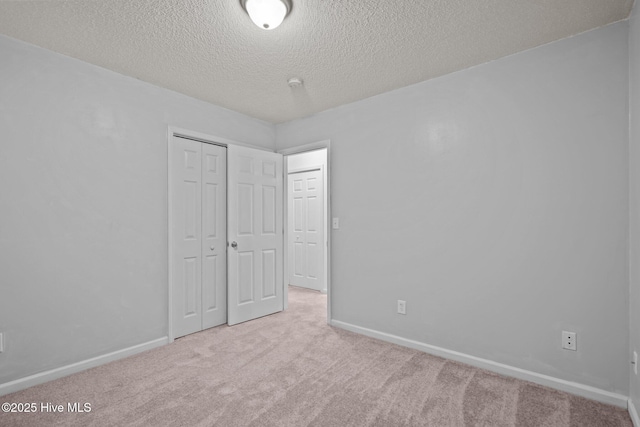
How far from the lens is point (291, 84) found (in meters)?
2.89

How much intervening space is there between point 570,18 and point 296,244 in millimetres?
4448

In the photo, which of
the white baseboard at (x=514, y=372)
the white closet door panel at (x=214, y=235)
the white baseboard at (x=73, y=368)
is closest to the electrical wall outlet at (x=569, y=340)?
the white baseboard at (x=514, y=372)

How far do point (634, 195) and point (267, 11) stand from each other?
7.84ft

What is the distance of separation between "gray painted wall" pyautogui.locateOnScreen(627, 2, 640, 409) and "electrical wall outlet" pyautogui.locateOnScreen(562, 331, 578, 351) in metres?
0.26

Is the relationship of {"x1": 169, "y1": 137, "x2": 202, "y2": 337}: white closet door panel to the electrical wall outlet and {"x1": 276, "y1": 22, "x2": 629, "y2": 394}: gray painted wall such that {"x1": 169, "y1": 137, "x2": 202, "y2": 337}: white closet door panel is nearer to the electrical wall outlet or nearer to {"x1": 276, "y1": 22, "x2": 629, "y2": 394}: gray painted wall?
{"x1": 276, "y1": 22, "x2": 629, "y2": 394}: gray painted wall

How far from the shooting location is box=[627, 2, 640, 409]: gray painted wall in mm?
1778

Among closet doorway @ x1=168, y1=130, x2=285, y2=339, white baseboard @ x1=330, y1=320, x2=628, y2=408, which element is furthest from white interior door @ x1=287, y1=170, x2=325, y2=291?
white baseboard @ x1=330, y1=320, x2=628, y2=408

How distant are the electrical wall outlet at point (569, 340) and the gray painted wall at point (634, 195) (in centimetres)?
26

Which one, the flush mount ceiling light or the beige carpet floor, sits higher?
the flush mount ceiling light

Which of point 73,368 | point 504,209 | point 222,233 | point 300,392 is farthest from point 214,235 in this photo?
point 504,209

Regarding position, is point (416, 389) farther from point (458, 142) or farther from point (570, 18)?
point (570, 18)

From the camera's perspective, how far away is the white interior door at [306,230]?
205 inches

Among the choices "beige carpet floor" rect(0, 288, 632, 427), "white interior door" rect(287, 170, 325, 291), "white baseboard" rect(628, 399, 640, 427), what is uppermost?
"white interior door" rect(287, 170, 325, 291)

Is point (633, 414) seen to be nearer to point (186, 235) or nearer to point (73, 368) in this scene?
point (186, 235)
